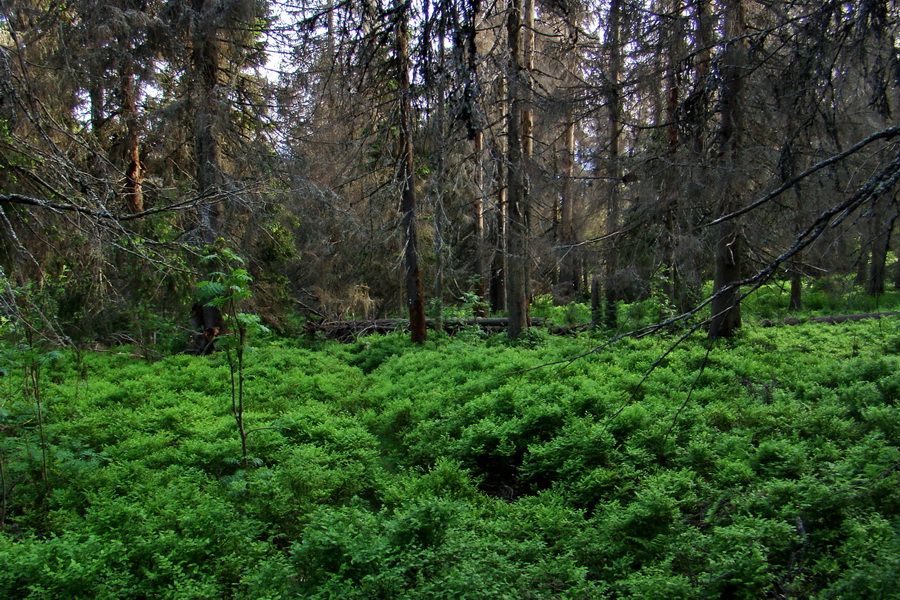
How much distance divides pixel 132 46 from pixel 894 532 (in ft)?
42.0

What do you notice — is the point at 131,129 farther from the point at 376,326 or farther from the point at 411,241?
the point at 376,326

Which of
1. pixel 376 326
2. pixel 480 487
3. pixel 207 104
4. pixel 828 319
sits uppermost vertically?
pixel 207 104

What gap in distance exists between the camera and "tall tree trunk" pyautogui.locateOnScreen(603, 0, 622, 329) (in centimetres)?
760

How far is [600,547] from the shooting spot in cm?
345

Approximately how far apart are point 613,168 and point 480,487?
7.15 m

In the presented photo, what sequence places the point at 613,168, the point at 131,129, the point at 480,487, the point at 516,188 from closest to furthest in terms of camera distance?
1. the point at 480,487
2. the point at 613,168
3. the point at 131,129
4. the point at 516,188

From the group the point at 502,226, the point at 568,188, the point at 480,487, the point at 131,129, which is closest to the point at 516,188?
the point at 568,188

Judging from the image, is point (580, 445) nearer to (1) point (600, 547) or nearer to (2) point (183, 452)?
(1) point (600, 547)

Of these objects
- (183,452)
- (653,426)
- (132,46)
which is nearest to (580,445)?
(653,426)

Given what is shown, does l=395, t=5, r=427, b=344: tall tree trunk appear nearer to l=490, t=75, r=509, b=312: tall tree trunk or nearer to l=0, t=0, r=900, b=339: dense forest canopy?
l=0, t=0, r=900, b=339: dense forest canopy

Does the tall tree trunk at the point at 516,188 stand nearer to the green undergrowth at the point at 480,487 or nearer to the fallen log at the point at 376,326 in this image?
the fallen log at the point at 376,326

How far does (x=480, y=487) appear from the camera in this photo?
5.18 meters

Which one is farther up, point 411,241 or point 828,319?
point 411,241

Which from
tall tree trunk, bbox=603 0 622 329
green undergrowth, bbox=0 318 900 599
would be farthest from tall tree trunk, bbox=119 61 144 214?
tall tree trunk, bbox=603 0 622 329
